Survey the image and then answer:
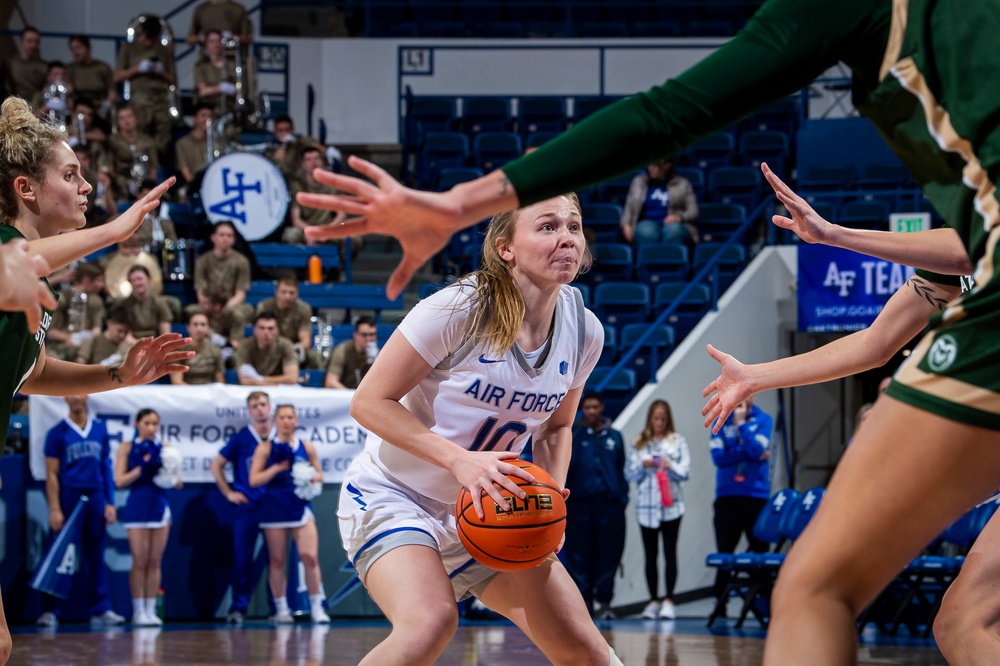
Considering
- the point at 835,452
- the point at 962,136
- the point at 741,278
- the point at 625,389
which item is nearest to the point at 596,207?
the point at 741,278

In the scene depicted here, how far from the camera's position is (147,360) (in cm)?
400

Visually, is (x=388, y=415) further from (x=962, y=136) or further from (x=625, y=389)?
(x=625, y=389)

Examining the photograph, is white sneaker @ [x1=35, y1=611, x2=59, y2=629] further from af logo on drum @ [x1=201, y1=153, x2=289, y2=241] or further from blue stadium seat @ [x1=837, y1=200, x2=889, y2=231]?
blue stadium seat @ [x1=837, y1=200, x2=889, y2=231]

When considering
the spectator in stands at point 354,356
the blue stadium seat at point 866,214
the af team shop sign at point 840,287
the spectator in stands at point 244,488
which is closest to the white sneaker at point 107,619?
the spectator in stands at point 244,488

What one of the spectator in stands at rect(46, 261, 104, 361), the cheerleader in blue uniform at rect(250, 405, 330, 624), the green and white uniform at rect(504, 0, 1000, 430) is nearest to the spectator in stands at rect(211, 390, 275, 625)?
the cheerleader in blue uniform at rect(250, 405, 330, 624)

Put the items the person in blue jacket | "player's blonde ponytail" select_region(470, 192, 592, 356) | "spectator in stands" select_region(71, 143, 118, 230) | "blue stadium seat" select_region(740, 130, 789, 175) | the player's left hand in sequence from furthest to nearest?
"blue stadium seat" select_region(740, 130, 789, 175) < "spectator in stands" select_region(71, 143, 118, 230) < the person in blue jacket < the player's left hand < "player's blonde ponytail" select_region(470, 192, 592, 356)

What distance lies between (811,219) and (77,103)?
537 inches

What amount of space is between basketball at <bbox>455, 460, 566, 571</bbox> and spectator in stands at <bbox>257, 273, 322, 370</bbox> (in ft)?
29.8

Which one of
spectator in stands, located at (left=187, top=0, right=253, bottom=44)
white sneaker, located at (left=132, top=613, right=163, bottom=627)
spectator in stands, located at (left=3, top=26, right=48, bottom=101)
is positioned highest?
spectator in stands, located at (left=187, top=0, right=253, bottom=44)

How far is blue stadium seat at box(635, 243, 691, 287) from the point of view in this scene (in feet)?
48.7

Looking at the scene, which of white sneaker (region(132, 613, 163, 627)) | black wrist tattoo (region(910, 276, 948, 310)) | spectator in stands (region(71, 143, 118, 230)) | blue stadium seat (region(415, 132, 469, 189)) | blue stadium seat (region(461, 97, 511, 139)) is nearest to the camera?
black wrist tattoo (region(910, 276, 948, 310))

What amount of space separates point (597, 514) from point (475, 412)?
8.04m

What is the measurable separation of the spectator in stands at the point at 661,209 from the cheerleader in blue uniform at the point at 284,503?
19.8 feet

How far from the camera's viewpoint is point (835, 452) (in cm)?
1716
